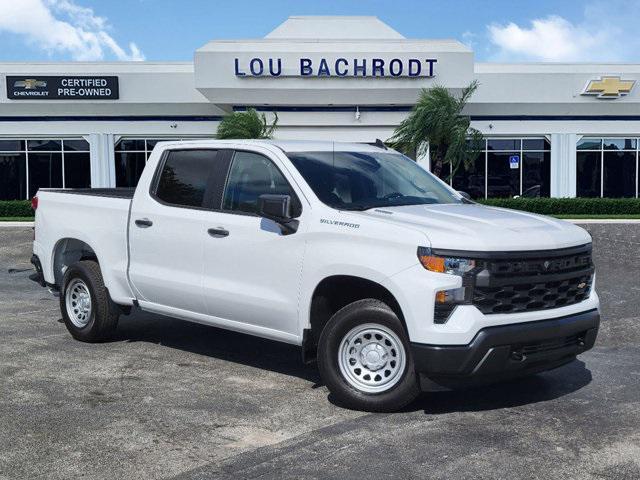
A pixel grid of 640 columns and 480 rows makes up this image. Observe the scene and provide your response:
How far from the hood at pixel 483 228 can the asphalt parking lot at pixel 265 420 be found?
1.23m

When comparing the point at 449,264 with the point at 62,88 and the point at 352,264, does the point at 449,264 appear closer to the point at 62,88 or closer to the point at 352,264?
the point at 352,264

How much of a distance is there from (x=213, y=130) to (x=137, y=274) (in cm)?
2681

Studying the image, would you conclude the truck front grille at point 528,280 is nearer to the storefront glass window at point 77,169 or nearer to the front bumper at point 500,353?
the front bumper at point 500,353

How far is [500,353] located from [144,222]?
3.53 metres

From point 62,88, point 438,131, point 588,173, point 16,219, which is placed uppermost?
point 62,88

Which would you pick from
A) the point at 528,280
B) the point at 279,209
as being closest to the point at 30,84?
the point at 279,209

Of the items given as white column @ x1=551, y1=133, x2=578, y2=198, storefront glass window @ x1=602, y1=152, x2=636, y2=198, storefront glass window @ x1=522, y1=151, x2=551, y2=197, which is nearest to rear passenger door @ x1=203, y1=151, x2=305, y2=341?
storefront glass window @ x1=522, y1=151, x2=551, y2=197

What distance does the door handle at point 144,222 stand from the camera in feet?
23.6

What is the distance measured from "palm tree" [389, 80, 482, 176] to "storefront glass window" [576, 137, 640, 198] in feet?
22.1

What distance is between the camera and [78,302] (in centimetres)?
825

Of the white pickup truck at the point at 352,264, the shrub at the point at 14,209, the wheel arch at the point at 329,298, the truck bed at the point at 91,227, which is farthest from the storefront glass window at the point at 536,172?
the wheel arch at the point at 329,298

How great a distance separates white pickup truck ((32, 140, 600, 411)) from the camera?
531 centimetres

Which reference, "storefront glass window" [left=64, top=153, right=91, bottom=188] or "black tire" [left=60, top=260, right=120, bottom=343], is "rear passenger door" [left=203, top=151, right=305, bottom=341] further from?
"storefront glass window" [left=64, top=153, right=91, bottom=188]

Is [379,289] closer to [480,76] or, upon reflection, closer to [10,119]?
[480,76]
